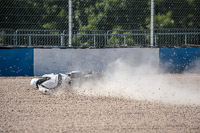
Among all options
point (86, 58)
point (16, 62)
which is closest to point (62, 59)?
point (86, 58)

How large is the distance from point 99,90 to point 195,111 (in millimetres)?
2544

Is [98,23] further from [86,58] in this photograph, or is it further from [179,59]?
[179,59]

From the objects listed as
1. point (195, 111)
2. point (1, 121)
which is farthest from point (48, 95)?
point (195, 111)

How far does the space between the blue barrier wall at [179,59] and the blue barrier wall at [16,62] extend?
4.42m

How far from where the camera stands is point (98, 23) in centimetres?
1098

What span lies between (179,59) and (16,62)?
5454 millimetres

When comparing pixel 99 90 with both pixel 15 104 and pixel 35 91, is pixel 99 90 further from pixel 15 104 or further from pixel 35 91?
pixel 15 104

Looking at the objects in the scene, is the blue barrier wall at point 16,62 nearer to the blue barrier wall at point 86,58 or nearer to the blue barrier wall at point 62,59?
the blue barrier wall at point 62,59

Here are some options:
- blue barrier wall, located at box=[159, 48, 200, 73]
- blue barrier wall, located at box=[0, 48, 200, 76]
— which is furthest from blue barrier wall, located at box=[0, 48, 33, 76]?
blue barrier wall, located at box=[159, 48, 200, 73]

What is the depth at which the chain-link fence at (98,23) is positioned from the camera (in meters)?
10.5

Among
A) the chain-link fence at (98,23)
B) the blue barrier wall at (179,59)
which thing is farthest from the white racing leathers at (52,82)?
the blue barrier wall at (179,59)

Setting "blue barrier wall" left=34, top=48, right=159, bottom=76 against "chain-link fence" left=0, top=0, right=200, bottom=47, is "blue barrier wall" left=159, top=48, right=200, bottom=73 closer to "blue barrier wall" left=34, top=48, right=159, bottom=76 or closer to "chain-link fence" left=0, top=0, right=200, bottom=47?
"chain-link fence" left=0, top=0, right=200, bottom=47

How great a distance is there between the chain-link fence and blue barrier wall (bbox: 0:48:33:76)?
0.88 feet

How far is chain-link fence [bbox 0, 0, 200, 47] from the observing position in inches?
415
